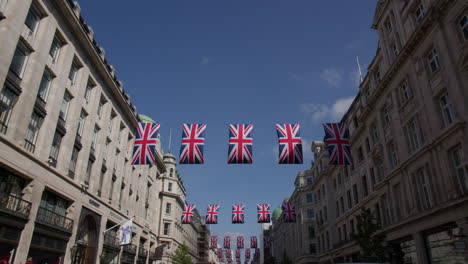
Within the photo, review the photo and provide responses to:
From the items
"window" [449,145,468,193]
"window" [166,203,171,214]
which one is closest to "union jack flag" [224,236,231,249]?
"window" [166,203,171,214]

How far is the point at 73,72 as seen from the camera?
1128 inches

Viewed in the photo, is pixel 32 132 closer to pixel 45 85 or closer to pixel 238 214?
pixel 45 85

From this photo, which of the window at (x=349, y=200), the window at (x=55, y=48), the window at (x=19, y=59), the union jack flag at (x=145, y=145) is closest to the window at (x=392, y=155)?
the window at (x=349, y=200)

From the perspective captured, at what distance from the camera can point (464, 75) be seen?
20.0 m

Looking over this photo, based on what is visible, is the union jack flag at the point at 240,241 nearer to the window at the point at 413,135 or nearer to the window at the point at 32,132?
the window at the point at 413,135

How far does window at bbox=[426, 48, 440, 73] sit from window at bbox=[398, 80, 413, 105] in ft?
10.3

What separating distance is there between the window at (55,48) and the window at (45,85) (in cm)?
135

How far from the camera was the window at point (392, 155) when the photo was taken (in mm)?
30442

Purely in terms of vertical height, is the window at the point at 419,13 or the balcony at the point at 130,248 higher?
the window at the point at 419,13

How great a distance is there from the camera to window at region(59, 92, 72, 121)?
26250 millimetres

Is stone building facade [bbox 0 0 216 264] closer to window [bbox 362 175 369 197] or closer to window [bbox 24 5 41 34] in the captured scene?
window [bbox 24 5 41 34]

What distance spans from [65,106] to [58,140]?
2923mm

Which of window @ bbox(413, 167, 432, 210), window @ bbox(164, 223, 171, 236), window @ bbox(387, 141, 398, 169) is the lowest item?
window @ bbox(413, 167, 432, 210)

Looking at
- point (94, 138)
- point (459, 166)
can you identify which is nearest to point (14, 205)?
point (94, 138)
